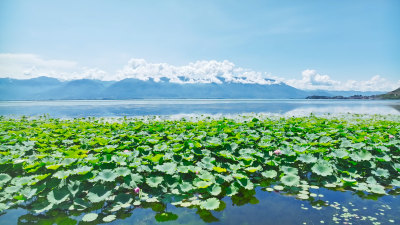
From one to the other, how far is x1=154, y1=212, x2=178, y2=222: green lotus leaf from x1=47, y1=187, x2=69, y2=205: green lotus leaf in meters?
1.96

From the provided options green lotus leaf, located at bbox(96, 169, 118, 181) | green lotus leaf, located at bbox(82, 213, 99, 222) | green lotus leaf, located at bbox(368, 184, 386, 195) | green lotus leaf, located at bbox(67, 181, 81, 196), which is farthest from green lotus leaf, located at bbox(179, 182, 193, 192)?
green lotus leaf, located at bbox(368, 184, 386, 195)

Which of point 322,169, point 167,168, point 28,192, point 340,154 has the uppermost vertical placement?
point 340,154

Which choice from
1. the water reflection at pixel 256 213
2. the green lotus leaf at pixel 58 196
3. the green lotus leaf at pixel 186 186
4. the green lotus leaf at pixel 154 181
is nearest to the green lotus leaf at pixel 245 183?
the water reflection at pixel 256 213

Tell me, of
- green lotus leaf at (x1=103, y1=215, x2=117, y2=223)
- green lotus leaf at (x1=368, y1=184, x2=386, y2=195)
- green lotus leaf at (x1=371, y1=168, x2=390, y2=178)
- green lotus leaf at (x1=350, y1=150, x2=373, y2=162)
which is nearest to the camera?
green lotus leaf at (x1=103, y1=215, x2=117, y2=223)

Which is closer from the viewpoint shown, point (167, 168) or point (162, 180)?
point (162, 180)

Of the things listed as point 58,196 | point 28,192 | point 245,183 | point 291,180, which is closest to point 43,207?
point 58,196

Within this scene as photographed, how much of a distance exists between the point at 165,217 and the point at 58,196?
229 centimetres

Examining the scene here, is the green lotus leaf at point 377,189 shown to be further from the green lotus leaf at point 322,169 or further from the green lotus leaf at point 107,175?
the green lotus leaf at point 107,175

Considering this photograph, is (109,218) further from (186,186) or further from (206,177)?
(206,177)

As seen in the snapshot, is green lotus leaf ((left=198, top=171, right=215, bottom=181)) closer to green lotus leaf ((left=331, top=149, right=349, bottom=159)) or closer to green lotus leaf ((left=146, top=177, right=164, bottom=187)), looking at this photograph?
green lotus leaf ((left=146, top=177, right=164, bottom=187))

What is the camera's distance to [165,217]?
197 inches

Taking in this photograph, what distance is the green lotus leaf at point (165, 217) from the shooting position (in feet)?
16.2

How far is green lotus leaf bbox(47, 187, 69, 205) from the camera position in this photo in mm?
4781

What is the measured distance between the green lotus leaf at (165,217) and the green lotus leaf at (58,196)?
1960 mm
